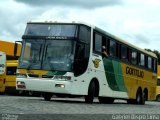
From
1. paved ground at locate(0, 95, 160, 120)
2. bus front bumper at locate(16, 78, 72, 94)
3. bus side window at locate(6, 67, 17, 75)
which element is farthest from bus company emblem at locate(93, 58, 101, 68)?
bus side window at locate(6, 67, 17, 75)

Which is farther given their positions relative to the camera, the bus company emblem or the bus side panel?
the bus side panel

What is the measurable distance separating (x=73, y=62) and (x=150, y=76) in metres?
11.7

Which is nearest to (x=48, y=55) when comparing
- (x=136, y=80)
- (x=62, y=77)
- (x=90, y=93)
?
(x=62, y=77)

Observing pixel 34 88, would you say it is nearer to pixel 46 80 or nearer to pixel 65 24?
pixel 46 80

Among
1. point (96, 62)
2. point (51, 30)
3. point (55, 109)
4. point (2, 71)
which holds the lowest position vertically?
point (55, 109)

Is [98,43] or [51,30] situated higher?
[51,30]

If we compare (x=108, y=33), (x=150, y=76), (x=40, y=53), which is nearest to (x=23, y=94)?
(x=150, y=76)

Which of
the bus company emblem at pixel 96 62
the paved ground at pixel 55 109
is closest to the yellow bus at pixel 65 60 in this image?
the bus company emblem at pixel 96 62

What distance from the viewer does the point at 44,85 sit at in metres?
19.2

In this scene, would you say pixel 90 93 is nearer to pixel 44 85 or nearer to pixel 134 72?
pixel 44 85

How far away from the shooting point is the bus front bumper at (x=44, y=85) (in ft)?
62.2

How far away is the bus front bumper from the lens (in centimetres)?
1897

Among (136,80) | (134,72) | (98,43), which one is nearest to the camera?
(98,43)

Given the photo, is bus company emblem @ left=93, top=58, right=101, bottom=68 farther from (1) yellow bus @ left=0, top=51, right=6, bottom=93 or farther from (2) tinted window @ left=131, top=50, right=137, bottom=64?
(1) yellow bus @ left=0, top=51, right=6, bottom=93
